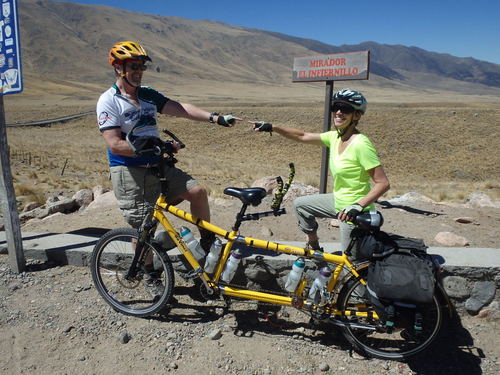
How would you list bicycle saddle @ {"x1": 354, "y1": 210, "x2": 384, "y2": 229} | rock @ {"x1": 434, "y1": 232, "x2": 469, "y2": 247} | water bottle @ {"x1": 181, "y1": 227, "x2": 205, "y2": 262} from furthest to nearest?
rock @ {"x1": 434, "y1": 232, "x2": 469, "y2": 247} → water bottle @ {"x1": 181, "y1": 227, "x2": 205, "y2": 262} → bicycle saddle @ {"x1": 354, "y1": 210, "x2": 384, "y2": 229}

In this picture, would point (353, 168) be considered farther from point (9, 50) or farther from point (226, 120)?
point (9, 50)

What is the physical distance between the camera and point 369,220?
9.95 ft

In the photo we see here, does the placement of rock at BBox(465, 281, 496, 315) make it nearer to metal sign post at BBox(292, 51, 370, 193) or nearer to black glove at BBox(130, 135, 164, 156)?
black glove at BBox(130, 135, 164, 156)

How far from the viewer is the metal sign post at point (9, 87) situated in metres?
4.00

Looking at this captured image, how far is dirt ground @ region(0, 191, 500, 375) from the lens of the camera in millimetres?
3221

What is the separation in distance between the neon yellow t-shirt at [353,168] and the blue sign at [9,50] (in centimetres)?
314

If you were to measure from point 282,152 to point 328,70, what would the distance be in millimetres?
18420

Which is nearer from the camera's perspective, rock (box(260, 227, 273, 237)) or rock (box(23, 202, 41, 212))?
rock (box(260, 227, 273, 237))

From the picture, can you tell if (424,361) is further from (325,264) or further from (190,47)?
(190,47)

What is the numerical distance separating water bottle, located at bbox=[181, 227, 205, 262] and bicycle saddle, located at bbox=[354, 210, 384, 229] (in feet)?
4.51

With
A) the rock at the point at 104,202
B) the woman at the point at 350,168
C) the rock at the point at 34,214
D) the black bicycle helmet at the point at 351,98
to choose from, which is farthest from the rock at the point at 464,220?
the rock at the point at 34,214

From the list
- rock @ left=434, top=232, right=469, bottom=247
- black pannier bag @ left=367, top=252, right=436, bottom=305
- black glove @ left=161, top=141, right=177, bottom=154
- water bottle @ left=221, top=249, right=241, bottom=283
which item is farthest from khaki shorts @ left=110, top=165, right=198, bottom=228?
rock @ left=434, top=232, right=469, bottom=247

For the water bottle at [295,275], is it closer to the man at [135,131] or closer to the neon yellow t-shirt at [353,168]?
the neon yellow t-shirt at [353,168]

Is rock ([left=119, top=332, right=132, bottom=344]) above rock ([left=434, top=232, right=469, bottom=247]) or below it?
below
